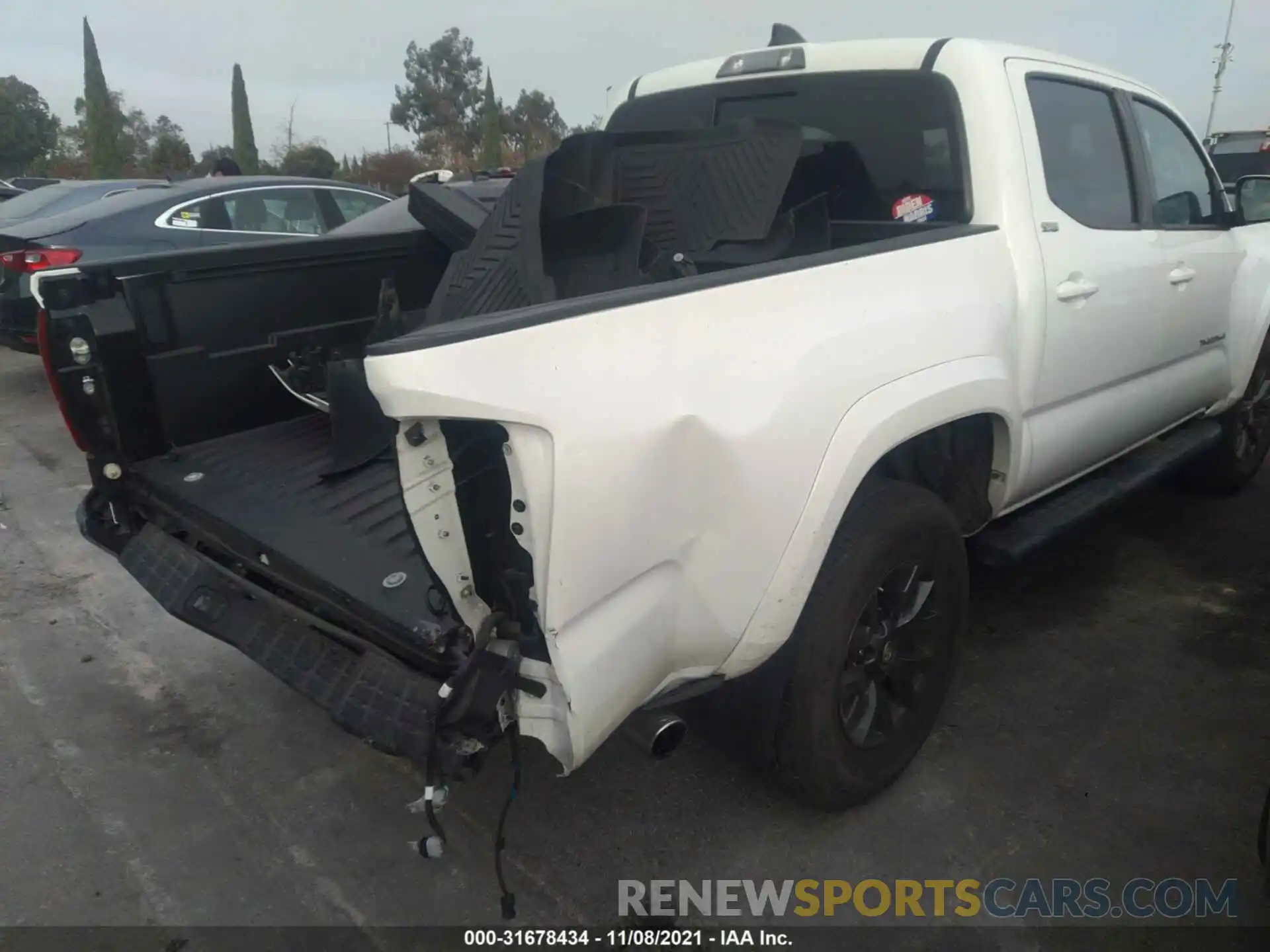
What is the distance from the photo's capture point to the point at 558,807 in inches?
108

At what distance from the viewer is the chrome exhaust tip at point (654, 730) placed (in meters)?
2.14

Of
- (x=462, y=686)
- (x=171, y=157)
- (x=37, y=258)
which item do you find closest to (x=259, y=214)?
(x=37, y=258)

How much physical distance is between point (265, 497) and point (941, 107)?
2435mm

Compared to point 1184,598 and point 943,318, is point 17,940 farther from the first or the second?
point 1184,598

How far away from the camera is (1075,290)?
300 cm

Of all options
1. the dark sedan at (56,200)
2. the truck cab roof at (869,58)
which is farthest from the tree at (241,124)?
the truck cab roof at (869,58)

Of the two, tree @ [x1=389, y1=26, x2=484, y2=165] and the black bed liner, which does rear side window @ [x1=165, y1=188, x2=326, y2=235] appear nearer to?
the black bed liner

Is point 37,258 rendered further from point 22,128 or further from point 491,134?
point 22,128

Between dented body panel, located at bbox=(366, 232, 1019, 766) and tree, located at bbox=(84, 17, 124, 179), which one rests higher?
tree, located at bbox=(84, 17, 124, 179)

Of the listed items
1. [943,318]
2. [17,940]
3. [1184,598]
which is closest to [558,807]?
[17,940]

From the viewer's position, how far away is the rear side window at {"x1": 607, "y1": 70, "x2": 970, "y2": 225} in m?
3.04

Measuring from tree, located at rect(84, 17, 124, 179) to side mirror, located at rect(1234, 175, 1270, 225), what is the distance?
30.3 metres

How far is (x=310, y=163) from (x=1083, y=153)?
30752 millimetres

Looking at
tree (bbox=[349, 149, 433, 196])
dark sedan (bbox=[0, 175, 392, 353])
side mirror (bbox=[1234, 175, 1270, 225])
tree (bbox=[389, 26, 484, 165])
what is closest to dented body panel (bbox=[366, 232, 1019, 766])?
side mirror (bbox=[1234, 175, 1270, 225])
